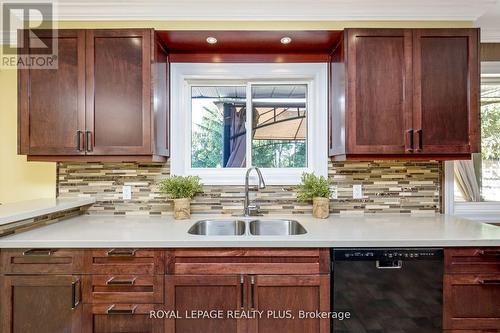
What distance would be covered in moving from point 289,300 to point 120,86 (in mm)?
1712

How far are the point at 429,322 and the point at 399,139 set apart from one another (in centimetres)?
109

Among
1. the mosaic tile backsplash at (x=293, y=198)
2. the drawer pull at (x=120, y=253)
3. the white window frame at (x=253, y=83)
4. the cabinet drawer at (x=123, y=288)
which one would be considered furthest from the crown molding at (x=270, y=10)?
the cabinet drawer at (x=123, y=288)

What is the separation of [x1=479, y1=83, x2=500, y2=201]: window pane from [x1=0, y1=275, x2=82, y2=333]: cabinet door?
304cm

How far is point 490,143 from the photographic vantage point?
238 cm

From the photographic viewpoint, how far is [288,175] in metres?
2.34

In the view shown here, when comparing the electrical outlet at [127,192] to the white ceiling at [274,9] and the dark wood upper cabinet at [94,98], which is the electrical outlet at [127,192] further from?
the white ceiling at [274,9]

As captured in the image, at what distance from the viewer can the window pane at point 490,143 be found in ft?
7.81

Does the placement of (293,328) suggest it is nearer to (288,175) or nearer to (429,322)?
(429,322)

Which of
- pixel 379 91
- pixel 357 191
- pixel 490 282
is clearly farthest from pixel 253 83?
pixel 490 282

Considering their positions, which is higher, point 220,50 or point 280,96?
point 220,50

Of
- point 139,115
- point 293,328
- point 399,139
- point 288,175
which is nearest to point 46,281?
point 139,115

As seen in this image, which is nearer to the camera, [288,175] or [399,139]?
[399,139]

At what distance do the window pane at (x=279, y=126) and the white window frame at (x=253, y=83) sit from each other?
0.06 metres

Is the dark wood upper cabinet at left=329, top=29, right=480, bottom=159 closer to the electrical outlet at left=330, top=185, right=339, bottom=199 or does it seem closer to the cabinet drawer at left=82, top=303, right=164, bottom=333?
the electrical outlet at left=330, top=185, right=339, bottom=199
